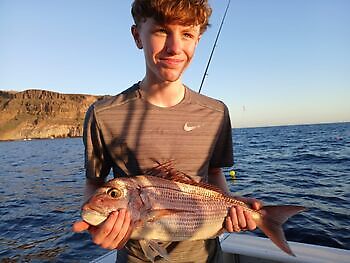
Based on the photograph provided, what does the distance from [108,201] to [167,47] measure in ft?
4.18

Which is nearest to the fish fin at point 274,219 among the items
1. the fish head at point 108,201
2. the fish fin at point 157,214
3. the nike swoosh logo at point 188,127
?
the fish fin at point 157,214

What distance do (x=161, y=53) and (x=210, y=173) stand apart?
136cm

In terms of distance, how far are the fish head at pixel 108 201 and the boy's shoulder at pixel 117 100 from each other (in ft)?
2.22

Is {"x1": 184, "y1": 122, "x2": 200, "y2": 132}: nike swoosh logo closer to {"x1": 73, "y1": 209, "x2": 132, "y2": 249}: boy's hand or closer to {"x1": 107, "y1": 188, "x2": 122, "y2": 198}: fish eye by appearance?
{"x1": 107, "y1": 188, "x2": 122, "y2": 198}: fish eye

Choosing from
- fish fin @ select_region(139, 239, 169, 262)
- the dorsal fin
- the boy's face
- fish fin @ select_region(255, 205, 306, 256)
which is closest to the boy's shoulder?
the boy's face

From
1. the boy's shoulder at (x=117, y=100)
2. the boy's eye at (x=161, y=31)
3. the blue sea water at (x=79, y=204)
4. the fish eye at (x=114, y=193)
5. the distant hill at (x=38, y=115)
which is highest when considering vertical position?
the boy's eye at (x=161, y=31)

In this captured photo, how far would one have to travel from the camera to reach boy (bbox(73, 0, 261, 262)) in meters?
2.42

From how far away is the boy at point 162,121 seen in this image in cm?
242

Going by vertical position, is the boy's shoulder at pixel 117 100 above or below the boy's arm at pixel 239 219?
above

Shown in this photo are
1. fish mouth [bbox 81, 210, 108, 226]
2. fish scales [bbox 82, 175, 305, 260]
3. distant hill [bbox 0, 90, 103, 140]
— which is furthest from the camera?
distant hill [bbox 0, 90, 103, 140]

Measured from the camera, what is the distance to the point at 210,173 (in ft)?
10.2

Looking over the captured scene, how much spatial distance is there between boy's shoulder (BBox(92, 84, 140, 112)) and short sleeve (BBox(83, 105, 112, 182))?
0.06m

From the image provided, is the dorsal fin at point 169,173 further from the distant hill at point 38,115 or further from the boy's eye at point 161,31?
the distant hill at point 38,115

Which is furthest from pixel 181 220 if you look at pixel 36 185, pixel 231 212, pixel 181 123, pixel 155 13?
pixel 36 185
